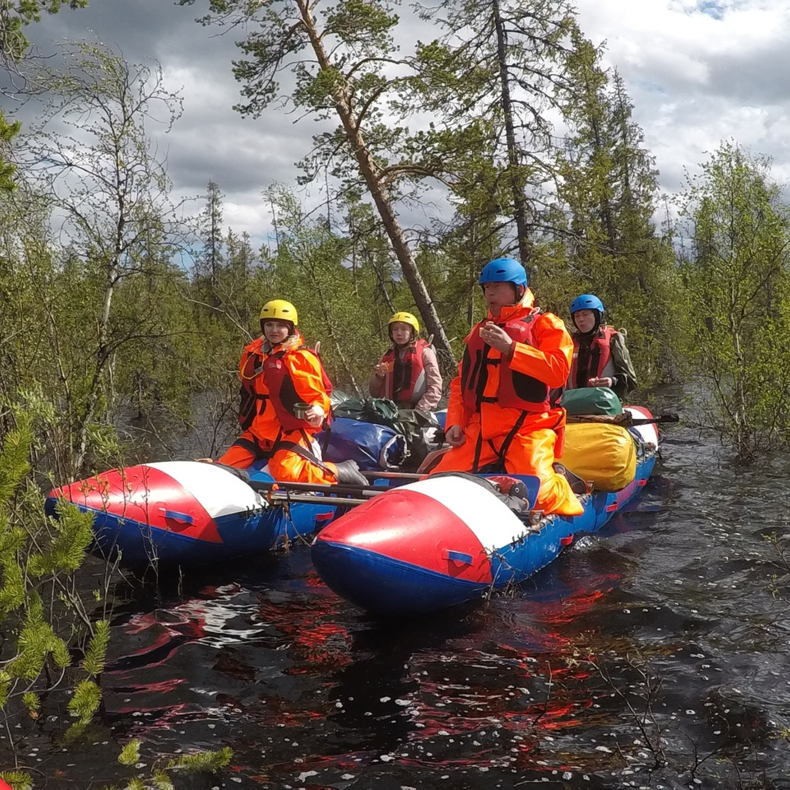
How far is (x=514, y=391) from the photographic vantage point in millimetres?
5391

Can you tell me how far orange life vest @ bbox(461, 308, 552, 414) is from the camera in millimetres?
5324

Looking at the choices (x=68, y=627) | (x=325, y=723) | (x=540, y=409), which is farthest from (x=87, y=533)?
(x=540, y=409)

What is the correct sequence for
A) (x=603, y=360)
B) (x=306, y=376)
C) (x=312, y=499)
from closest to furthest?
(x=312, y=499) → (x=306, y=376) → (x=603, y=360)

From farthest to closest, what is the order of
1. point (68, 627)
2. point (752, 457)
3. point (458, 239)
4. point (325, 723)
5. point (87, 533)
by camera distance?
point (458, 239)
point (752, 457)
point (68, 627)
point (325, 723)
point (87, 533)

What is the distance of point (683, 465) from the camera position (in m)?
9.85

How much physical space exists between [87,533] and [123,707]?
1711 millimetres

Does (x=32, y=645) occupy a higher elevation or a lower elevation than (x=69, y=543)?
lower

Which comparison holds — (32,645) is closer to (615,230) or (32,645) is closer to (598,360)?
(598,360)

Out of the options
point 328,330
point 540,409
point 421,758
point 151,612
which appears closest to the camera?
point 421,758

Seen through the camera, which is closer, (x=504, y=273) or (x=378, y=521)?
(x=378, y=521)

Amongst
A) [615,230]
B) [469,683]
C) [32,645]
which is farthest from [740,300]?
[615,230]

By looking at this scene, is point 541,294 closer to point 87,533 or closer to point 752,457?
point 752,457

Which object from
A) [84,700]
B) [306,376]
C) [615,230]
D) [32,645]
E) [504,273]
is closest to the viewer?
[32,645]

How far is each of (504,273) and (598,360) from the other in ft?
10.2
